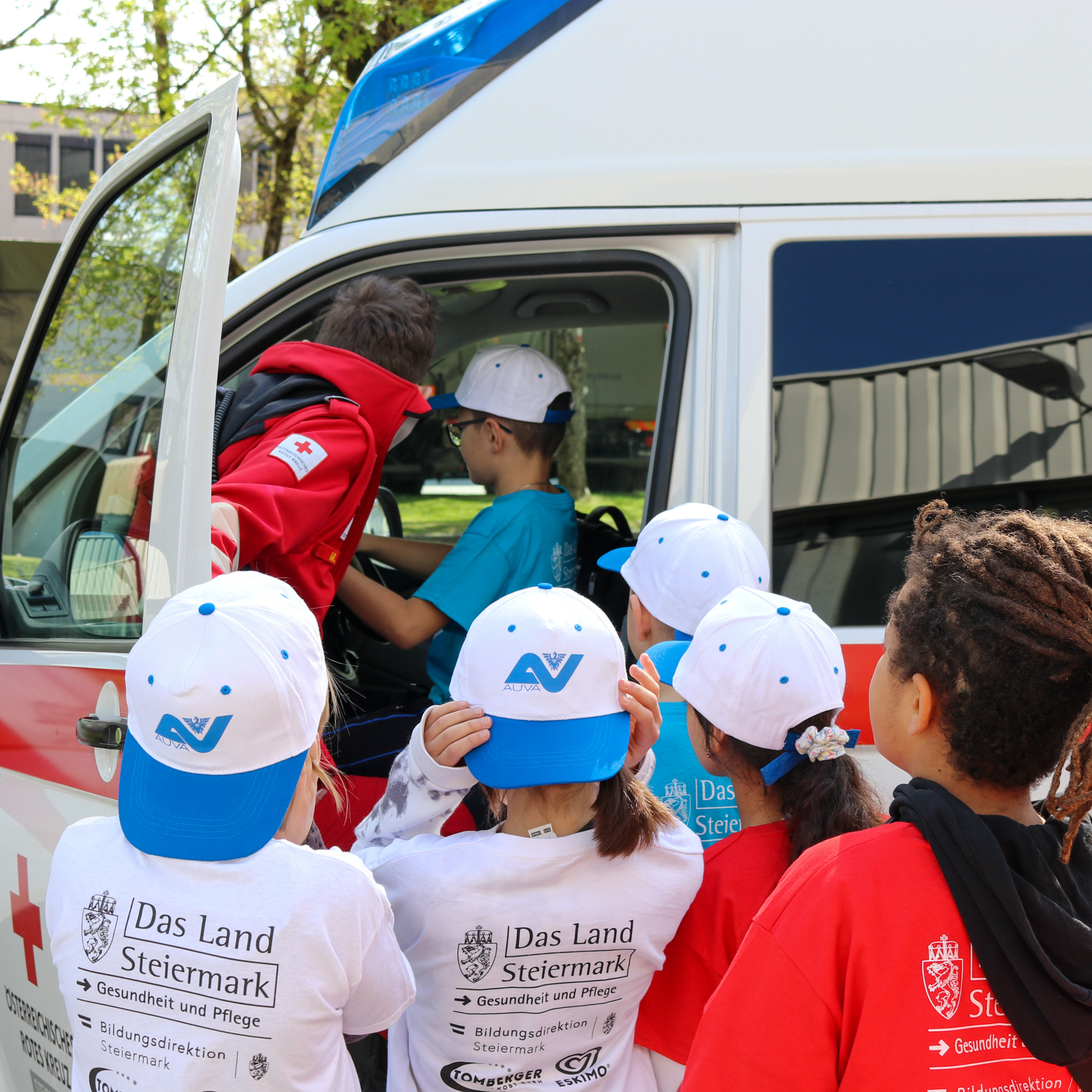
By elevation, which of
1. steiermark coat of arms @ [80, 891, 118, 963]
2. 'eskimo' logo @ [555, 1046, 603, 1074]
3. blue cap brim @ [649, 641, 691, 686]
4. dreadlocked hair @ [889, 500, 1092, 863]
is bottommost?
'eskimo' logo @ [555, 1046, 603, 1074]

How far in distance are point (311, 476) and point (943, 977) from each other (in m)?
1.34

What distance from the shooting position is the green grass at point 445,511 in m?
4.05

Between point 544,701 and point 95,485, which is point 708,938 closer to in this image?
point 544,701

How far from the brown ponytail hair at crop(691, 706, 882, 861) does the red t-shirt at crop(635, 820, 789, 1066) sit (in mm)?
44

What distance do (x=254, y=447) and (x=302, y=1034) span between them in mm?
1071

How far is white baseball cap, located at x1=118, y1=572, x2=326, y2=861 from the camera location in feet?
4.26

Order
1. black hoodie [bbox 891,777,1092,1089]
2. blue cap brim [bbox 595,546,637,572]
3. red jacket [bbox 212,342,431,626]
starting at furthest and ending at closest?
blue cap brim [bbox 595,546,637,572] < red jacket [bbox 212,342,431,626] < black hoodie [bbox 891,777,1092,1089]

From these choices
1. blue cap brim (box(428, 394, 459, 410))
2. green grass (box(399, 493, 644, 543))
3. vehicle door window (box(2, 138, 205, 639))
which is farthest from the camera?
green grass (box(399, 493, 644, 543))

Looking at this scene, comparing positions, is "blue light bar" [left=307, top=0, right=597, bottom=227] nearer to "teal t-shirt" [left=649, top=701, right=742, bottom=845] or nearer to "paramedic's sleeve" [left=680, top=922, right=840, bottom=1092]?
"teal t-shirt" [left=649, top=701, right=742, bottom=845]

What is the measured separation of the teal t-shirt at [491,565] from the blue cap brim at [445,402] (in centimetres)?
35

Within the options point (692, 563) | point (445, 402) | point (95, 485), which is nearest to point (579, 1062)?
point (692, 563)

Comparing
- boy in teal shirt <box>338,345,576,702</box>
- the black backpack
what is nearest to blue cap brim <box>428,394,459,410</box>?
boy in teal shirt <box>338,345,576,702</box>

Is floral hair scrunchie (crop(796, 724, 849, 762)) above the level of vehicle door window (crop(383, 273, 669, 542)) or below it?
below

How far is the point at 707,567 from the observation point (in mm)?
1868
